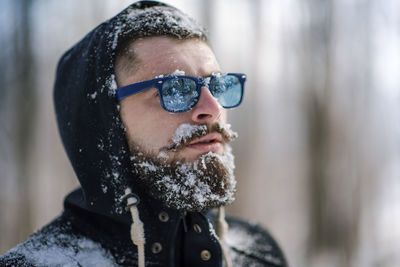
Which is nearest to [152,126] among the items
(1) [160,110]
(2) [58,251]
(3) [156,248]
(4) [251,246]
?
(1) [160,110]

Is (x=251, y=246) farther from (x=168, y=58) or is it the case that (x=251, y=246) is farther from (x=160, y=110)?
(x=168, y=58)

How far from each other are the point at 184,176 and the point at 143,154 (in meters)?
0.23

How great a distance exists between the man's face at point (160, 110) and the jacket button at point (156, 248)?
42 cm

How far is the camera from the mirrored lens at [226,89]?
5.20 ft

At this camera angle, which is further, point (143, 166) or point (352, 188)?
point (352, 188)

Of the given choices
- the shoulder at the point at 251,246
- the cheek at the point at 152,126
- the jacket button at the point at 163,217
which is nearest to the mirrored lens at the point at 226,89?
the cheek at the point at 152,126

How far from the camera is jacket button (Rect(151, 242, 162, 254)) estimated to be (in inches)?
57.9

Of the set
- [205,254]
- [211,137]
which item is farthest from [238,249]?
[211,137]

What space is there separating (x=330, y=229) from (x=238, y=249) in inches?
214

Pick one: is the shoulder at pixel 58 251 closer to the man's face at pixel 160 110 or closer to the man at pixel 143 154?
the man at pixel 143 154

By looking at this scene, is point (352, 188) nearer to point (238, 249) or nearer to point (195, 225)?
point (238, 249)

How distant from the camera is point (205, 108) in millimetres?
1516

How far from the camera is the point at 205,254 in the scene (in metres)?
1.51

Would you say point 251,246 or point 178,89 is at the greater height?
point 178,89
